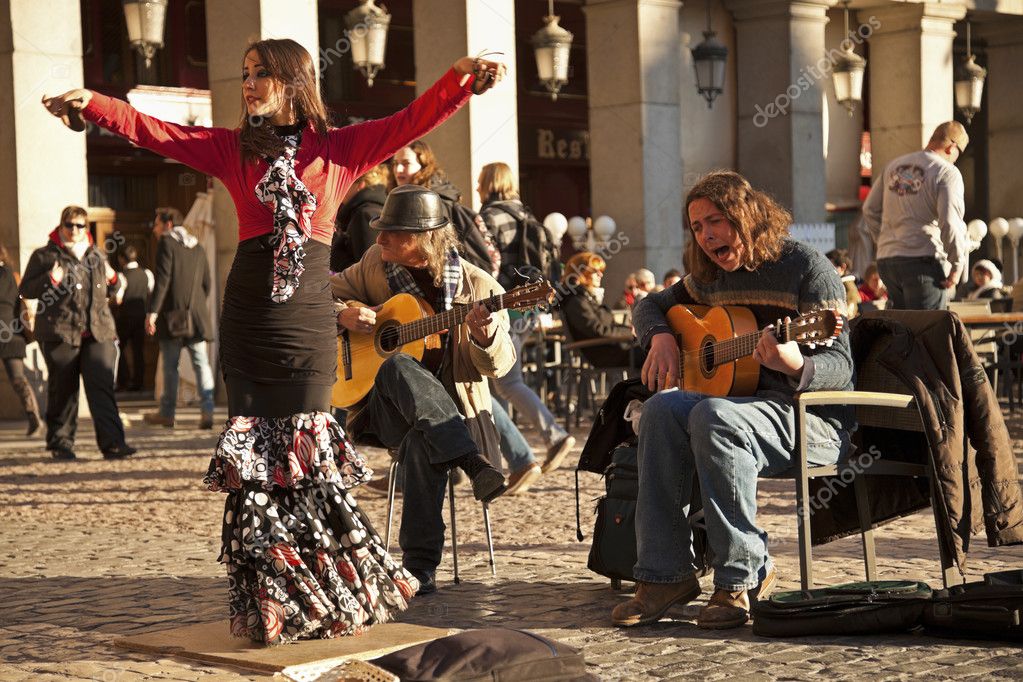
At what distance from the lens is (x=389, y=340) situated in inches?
291

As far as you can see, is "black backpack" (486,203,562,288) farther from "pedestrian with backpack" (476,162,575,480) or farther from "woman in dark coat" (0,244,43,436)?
"woman in dark coat" (0,244,43,436)

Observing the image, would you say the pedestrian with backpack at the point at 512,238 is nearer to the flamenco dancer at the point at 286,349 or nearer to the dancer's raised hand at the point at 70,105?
the flamenco dancer at the point at 286,349

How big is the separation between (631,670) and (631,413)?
1.48 meters

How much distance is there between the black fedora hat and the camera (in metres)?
7.27

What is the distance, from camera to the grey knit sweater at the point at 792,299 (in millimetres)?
5941

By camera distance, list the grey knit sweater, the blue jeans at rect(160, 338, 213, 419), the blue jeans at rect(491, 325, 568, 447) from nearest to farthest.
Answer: the grey knit sweater < the blue jeans at rect(491, 325, 568, 447) < the blue jeans at rect(160, 338, 213, 419)

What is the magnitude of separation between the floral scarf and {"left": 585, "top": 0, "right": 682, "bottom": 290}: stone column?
554 inches

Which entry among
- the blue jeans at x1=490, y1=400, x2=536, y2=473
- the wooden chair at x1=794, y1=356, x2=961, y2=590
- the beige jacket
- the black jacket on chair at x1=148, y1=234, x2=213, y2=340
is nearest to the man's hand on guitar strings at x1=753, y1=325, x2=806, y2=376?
the wooden chair at x1=794, y1=356, x2=961, y2=590

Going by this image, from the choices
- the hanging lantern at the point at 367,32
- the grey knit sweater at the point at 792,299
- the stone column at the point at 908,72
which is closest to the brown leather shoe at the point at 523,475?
the grey knit sweater at the point at 792,299

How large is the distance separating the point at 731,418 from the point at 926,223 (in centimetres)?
598

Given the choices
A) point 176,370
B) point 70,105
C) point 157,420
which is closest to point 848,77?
point 176,370

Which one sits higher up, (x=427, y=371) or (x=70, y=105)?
(x=70, y=105)

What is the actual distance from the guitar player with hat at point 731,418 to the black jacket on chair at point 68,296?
24.4 feet

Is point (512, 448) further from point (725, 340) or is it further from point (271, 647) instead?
point (271, 647)
